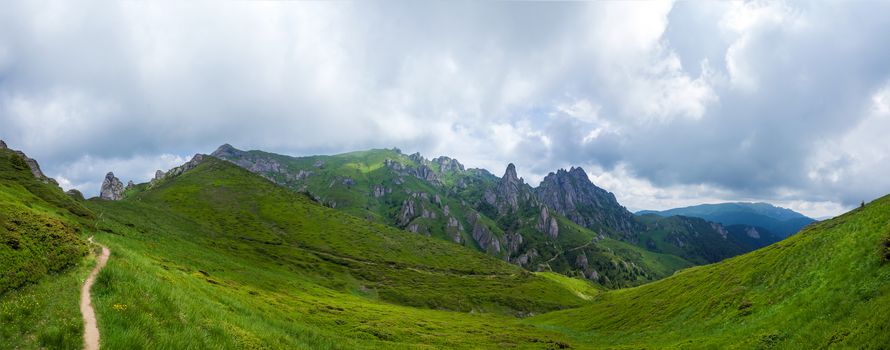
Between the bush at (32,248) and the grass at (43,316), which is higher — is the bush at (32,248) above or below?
above

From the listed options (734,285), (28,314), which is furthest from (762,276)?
(28,314)

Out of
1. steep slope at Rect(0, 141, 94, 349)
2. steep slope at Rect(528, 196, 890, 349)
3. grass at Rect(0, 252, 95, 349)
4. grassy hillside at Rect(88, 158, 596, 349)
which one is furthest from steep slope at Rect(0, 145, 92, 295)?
steep slope at Rect(528, 196, 890, 349)

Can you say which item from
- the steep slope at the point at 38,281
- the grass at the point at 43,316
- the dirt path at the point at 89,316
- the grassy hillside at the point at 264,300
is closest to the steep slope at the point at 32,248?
the steep slope at the point at 38,281

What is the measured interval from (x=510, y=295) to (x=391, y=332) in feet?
494

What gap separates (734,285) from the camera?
2384 inches

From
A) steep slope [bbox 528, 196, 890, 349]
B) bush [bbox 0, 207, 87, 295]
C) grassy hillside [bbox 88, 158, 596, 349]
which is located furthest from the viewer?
steep slope [bbox 528, 196, 890, 349]

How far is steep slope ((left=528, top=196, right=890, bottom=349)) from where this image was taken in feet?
84.3

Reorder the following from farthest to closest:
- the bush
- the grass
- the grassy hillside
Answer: the bush
the grassy hillside
the grass

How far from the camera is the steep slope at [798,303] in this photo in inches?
1012

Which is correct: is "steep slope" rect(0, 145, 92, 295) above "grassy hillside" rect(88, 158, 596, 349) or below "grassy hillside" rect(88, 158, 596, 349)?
above

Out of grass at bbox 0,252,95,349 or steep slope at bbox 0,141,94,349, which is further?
steep slope at bbox 0,141,94,349

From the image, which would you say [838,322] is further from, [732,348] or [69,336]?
[69,336]

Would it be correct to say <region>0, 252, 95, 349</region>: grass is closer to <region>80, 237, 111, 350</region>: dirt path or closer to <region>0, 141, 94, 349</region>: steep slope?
<region>0, 141, 94, 349</region>: steep slope

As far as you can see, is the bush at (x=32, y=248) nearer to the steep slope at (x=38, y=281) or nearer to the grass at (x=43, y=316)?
the steep slope at (x=38, y=281)
